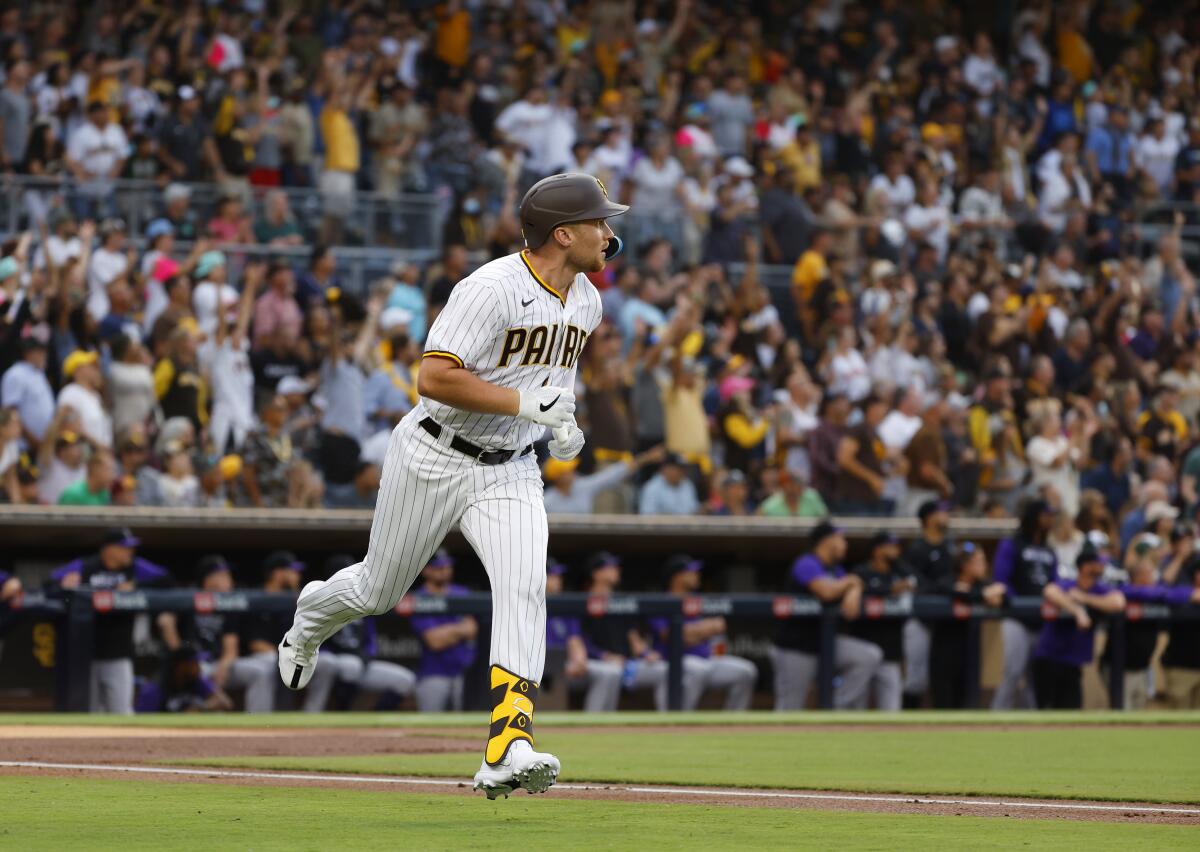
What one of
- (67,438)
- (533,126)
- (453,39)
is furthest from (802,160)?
(67,438)

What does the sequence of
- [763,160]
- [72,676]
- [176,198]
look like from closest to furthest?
[72,676] < [176,198] < [763,160]

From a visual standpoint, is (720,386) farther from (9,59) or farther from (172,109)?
(9,59)

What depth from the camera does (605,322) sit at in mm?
17094

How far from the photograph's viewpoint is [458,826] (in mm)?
5520

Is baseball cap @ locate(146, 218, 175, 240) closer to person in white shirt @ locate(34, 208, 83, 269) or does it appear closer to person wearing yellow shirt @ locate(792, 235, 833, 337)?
person in white shirt @ locate(34, 208, 83, 269)

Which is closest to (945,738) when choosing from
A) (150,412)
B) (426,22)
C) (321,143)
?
(150,412)

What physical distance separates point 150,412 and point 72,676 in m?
2.38

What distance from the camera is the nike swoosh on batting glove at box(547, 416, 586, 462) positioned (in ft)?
19.6

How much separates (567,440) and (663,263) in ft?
41.1

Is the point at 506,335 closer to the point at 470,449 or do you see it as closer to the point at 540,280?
the point at 540,280

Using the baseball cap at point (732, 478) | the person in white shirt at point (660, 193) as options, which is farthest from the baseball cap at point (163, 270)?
the person in white shirt at point (660, 193)

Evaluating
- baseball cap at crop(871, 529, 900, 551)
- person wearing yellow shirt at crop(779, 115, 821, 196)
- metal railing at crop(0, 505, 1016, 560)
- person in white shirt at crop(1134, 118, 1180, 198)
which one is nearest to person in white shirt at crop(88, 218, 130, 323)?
metal railing at crop(0, 505, 1016, 560)

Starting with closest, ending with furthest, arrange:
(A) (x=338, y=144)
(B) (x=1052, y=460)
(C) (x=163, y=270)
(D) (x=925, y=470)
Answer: (C) (x=163, y=270) < (D) (x=925, y=470) < (B) (x=1052, y=460) < (A) (x=338, y=144)

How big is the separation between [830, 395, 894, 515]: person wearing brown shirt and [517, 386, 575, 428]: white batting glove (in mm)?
10739
